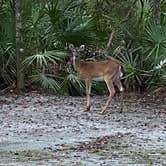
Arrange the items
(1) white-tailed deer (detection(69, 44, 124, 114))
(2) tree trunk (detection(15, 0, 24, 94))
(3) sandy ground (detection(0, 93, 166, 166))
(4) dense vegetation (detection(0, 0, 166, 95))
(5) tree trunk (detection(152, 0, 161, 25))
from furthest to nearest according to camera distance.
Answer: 1. (5) tree trunk (detection(152, 0, 161, 25))
2. (4) dense vegetation (detection(0, 0, 166, 95))
3. (2) tree trunk (detection(15, 0, 24, 94))
4. (1) white-tailed deer (detection(69, 44, 124, 114))
5. (3) sandy ground (detection(0, 93, 166, 166))

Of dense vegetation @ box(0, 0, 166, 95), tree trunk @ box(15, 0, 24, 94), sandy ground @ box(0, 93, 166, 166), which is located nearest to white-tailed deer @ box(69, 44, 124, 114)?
sandy ground @ box(0, 93, 166, 166)

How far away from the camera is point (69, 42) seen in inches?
725

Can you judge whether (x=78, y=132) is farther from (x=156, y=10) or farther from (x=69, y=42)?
(x=156, y=10)

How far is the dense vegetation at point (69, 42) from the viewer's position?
693 inches

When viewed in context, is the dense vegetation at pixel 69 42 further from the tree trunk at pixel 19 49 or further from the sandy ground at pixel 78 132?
the sandy ground at pixel 78 132

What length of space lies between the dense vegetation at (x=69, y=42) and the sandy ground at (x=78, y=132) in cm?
121

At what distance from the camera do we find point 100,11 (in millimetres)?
19531

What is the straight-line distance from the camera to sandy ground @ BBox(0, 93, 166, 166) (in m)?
8.84

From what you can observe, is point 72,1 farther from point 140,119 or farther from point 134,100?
point 140,119

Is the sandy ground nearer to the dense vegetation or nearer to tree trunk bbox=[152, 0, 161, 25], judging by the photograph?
the dense vegetation

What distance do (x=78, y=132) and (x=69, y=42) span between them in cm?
736

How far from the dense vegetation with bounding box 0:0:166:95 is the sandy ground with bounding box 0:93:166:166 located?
1212mm

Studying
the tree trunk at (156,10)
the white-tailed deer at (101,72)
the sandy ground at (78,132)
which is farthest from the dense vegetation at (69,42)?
the white-tailed deer at (101,72)

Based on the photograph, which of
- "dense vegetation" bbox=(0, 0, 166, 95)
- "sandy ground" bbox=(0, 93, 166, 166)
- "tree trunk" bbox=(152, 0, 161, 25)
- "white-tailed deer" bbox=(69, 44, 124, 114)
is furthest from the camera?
"tree trunk" bbox=(152, 0, 161, 25)
